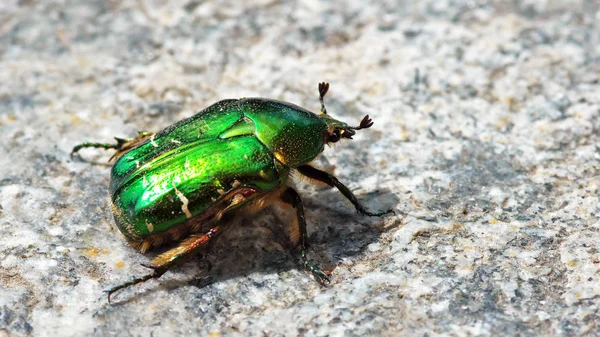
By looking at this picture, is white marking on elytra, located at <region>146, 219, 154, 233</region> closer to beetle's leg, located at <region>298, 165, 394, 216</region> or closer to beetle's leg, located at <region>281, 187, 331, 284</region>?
beetle's leg, located at <region>281, 187, 331, 284</region>

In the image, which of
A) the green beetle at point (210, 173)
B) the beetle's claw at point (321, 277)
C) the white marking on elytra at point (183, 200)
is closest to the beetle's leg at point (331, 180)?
the green beetle at point (210, 173)

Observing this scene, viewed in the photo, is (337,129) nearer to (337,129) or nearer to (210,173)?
(337,129)

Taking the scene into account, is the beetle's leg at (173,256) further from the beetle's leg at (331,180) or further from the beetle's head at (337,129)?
the beetle's head at (337,129)

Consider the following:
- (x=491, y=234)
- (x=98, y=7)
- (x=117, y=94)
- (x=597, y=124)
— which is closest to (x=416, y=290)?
(x=491, y=234)

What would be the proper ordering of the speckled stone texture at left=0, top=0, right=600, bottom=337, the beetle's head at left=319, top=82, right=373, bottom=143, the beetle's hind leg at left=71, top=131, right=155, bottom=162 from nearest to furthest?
the speckled stone texture at left=0, top=0, right=600, bottom=337
the beetle's head at left=319, top=82, right=373, bottom=143
the beetle's hind leg at left=71, top=131, right=155, bottom=162

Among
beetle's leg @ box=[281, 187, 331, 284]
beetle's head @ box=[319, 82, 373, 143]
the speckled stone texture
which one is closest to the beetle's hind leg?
the speckled stone texture

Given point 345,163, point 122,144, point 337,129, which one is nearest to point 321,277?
point 337,129

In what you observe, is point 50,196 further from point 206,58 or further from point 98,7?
point 98,7
